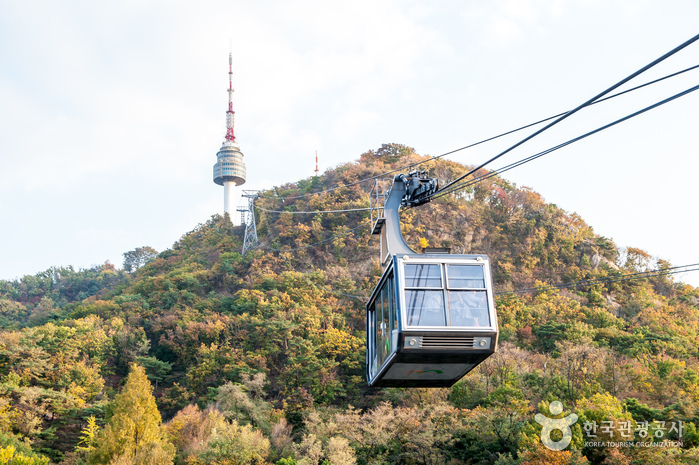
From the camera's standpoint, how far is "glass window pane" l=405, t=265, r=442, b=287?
946cm

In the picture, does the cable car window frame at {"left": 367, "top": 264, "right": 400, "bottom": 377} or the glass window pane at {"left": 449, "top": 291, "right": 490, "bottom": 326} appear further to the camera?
the cable car window frame at {"left": 367, "top": 264, "right": 400, "bottom": 377}

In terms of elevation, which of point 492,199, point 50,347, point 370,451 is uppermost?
point 492,199

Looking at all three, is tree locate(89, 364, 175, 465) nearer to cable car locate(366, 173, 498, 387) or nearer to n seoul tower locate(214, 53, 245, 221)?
cable car locate(366, 173, 498, 387)

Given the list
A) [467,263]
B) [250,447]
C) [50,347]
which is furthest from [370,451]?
[50,347]

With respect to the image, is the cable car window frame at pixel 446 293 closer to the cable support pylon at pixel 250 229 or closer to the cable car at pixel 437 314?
the cable car at pixel 437 314

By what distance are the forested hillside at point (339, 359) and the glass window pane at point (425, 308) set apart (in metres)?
11.6

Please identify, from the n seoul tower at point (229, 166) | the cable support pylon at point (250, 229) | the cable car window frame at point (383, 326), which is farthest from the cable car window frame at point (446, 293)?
the n seoul tower at point (229, 166)

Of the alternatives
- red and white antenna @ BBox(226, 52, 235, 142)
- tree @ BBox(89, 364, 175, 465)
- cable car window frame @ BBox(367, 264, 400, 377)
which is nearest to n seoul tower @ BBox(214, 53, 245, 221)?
red and white antenna @ BBox(226, 52, 235, 142)

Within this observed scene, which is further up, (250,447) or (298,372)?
(298,372)

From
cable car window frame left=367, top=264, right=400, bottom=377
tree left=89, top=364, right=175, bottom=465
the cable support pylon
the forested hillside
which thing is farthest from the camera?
the cable support pylon

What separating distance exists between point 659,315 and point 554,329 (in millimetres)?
6771

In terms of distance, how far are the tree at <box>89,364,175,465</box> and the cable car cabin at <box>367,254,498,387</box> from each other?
16.2 m

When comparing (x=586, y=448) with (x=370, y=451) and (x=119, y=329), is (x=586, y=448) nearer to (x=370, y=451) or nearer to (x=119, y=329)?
(x=370, y=451)

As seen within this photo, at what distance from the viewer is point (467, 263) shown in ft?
31.7
